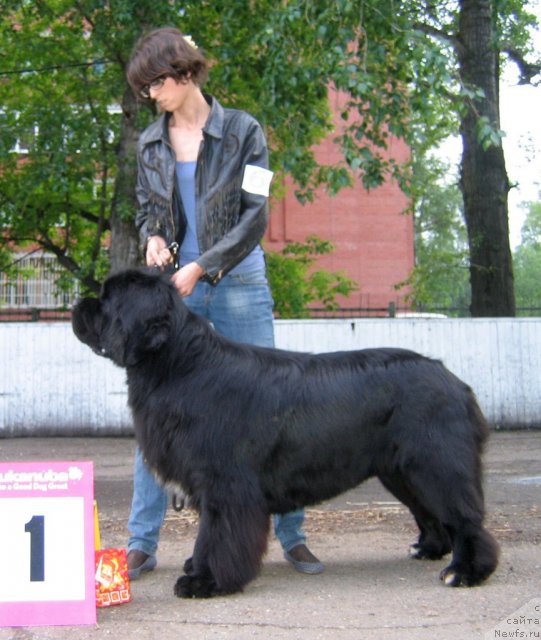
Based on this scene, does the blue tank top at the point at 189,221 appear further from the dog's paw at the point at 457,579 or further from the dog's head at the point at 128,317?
the dog's paw at the point at 457,579

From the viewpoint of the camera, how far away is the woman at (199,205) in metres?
4.30

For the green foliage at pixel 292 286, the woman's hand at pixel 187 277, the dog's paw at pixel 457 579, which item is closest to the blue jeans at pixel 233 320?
the woman's hand at pixel 187 277

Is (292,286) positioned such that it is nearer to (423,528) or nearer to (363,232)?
(423,528)

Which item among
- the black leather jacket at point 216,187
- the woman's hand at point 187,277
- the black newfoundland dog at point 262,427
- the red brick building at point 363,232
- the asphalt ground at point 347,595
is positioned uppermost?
the red brick building at point 363,232

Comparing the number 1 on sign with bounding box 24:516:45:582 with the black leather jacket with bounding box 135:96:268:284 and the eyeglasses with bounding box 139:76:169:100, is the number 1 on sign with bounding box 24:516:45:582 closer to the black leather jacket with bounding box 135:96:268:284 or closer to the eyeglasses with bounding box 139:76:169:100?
the black leather jacket with bounding box 135:96:268:284

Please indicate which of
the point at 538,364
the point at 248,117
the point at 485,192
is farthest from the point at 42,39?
the point at 248,117

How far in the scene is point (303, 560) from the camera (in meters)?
4.41

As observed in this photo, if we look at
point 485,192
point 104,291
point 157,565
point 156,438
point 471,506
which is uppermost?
point 485,192

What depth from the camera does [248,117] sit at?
454cm

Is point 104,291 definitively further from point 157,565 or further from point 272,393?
point 157,565

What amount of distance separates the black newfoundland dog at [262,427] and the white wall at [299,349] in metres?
7.46

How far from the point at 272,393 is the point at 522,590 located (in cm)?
142

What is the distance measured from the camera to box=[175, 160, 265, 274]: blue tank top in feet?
14.7

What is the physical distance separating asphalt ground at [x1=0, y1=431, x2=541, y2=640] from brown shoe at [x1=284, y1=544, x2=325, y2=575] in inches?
2.0
